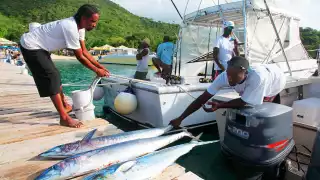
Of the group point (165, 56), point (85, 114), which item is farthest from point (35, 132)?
point (165, 56)

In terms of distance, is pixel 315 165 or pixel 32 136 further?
pixel 32 136

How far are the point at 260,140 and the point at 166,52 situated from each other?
16.9 feet

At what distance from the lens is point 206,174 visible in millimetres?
4207

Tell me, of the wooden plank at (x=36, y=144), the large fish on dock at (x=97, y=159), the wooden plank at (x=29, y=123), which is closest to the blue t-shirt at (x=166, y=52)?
the wooden plank at (x=29, y=123)

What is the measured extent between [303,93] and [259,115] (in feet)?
9.83

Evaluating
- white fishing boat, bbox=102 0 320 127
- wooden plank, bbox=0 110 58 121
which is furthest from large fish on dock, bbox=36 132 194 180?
wooden plank, bbox=0 110 58 121

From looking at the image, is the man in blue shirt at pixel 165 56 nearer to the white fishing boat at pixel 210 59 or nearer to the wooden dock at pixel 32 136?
the white fishing boat at pixel 210 59

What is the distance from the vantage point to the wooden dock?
87.6 inches

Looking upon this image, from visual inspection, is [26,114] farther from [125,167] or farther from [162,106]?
[125,167]

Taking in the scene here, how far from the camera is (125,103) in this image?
5551mm

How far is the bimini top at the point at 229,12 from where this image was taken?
6.00m

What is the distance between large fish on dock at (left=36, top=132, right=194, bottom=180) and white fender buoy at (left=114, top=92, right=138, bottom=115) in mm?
2838

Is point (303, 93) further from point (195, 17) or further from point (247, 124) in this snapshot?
point (195, 17)

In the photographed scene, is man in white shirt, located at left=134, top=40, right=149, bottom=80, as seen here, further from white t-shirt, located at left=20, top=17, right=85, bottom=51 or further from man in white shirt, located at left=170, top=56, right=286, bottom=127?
man in white shirt, located at left=170, top=56, right=286, bottom=127
